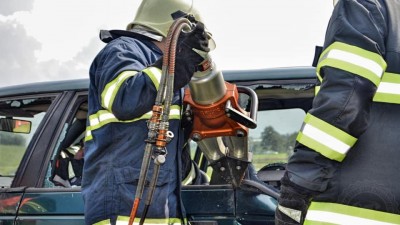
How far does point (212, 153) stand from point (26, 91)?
4.07 ft

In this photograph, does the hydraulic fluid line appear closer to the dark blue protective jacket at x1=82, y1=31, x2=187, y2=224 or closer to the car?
the dark blue protective jacket at x1=82, y1=31, x2=187, y2=224

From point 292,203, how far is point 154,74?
0.69 m

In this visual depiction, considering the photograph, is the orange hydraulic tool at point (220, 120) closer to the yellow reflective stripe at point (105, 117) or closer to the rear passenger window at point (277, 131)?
the yellow reflective stripe at point (105, 117)

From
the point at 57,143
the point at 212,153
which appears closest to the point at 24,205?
the point at 57,143

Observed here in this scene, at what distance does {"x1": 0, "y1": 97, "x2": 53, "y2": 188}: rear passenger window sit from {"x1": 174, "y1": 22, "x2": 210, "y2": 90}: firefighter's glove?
1.26m

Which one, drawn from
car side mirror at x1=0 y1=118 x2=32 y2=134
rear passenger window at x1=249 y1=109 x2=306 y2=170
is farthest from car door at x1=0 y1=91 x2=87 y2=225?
rear passenger window at x1=249 y1=109 x2=306 y2=170

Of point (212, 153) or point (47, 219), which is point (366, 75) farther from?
point (47, 219)

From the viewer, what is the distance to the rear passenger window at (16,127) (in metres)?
3.15

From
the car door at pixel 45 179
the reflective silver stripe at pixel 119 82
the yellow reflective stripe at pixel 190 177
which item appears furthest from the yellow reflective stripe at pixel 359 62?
the car door at pixel 45 179

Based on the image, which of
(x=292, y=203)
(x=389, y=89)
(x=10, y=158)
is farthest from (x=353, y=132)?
(x=10, y=158)

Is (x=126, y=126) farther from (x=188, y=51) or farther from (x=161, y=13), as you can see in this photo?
(x=161, y=13)

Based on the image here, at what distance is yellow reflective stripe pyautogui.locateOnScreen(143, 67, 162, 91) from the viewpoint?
2.04m

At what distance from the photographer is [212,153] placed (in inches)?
102

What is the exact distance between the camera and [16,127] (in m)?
3.36
